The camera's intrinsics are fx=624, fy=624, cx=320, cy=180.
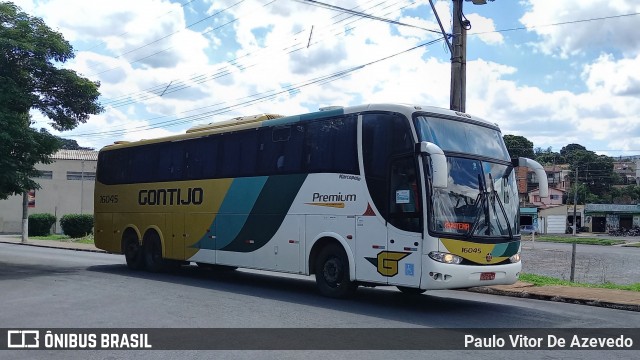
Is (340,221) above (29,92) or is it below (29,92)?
below

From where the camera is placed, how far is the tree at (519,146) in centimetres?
9706

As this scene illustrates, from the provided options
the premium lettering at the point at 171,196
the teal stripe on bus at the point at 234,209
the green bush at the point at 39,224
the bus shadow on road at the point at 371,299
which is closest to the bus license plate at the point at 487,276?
the bus shadow on road at the point at 371,299

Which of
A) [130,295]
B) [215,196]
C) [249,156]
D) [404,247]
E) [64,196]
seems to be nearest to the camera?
[404,247]

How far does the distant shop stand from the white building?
63840 mm

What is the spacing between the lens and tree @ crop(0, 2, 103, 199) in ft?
55.6

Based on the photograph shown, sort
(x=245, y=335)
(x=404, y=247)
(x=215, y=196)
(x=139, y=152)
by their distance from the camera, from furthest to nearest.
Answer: (x=139, y=152)
(x=215, y=196)
(x=404, y=247)
(x=245, y=335)

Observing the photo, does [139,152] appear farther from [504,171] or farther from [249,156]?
[504,171]

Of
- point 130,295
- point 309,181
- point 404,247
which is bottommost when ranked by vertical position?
point 130,295

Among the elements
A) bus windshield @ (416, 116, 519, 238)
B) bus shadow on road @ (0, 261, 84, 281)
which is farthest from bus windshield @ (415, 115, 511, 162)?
bus shadow on road @ (0, 261, 84, 281)

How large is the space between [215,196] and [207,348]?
25.7 feet

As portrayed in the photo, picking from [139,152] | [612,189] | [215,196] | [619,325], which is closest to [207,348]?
[619,325]

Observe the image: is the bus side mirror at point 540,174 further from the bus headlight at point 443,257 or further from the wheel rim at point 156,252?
the wheel rim at point 156,252

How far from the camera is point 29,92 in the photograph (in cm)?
1839

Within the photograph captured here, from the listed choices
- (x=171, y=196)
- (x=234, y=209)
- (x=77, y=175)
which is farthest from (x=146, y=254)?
(x=77, y=175)
